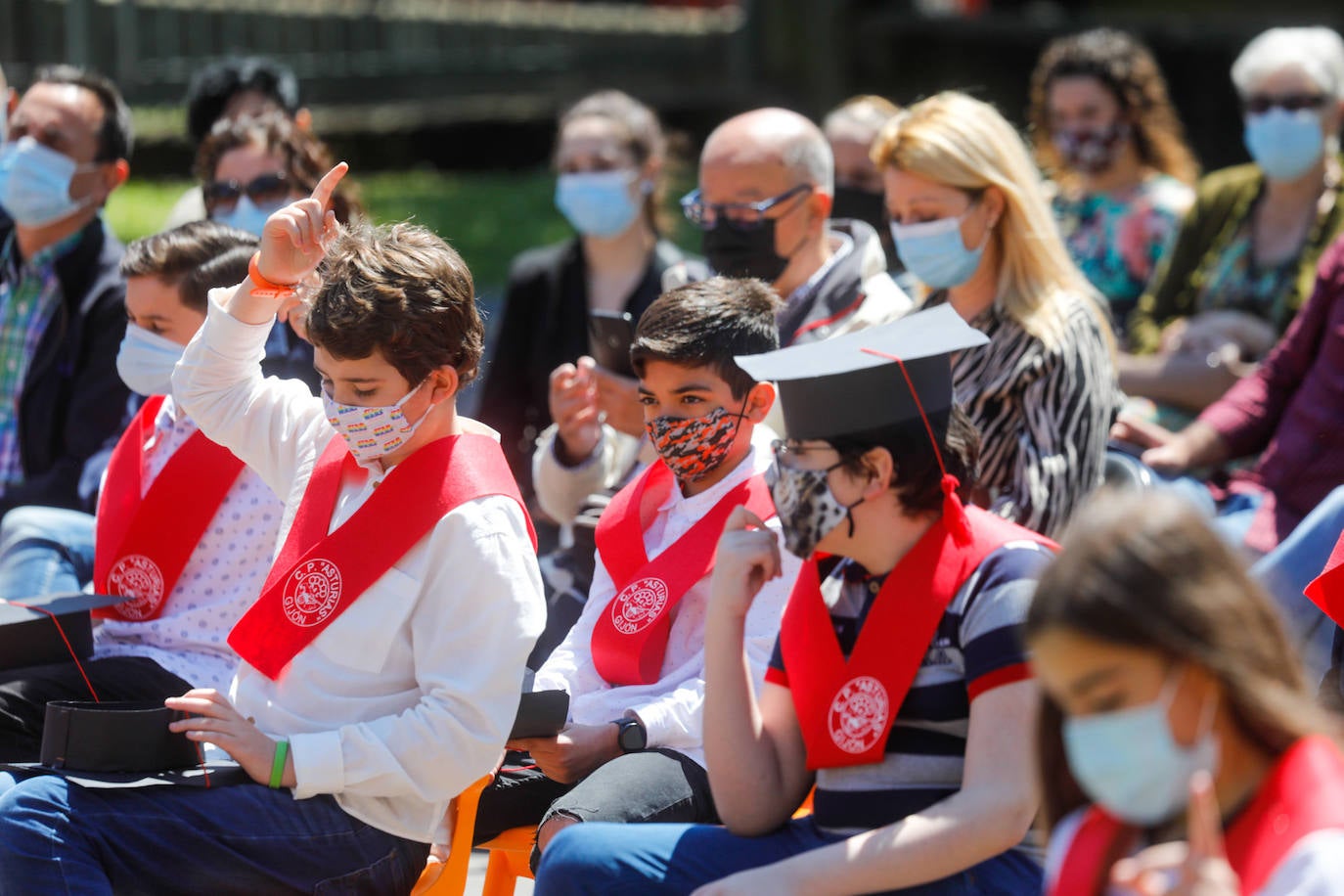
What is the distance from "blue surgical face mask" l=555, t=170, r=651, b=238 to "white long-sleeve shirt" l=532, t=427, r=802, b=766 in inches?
92.0

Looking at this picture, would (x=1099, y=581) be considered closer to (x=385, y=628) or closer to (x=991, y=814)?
(x=991, y=814)

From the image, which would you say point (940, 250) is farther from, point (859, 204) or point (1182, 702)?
point (1182, 702)

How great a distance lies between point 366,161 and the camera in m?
15.1

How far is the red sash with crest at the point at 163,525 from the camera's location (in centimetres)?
374

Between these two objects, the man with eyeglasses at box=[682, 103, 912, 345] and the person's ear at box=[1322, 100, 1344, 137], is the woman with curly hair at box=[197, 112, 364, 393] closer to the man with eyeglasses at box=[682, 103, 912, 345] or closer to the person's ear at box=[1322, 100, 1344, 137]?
the man with eyeglasses at box=[682, 103, 912, 345]

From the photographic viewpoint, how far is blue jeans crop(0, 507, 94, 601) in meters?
4.45

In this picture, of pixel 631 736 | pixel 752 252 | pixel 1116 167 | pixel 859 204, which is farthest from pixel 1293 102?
pixel 631 736

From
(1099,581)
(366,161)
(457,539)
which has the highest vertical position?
(1099,581)

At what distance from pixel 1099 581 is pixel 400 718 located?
139 cm

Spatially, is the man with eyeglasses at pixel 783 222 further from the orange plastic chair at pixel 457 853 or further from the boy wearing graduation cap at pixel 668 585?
the orange plastic chair at pixel 457 853

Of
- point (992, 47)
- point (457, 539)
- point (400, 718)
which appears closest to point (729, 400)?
point (457, 539)

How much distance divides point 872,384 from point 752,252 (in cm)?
223

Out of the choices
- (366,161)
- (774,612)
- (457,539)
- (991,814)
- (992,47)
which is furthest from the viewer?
(366,161)

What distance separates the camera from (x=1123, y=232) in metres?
6.21
